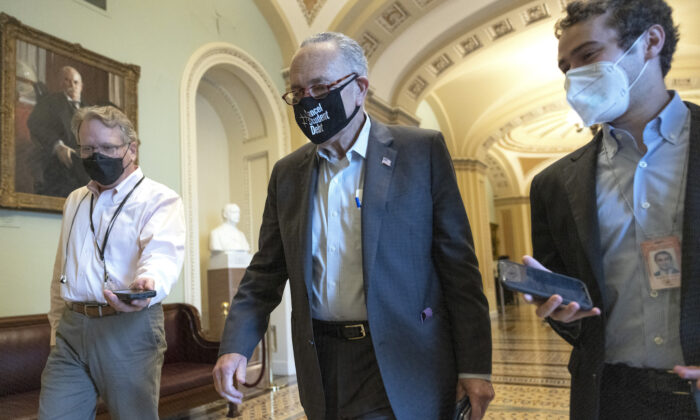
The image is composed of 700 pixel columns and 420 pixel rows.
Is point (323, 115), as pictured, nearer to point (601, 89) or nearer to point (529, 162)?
point (601, 89)

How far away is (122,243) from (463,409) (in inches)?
60.5

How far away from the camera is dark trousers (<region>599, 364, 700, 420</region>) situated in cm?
114

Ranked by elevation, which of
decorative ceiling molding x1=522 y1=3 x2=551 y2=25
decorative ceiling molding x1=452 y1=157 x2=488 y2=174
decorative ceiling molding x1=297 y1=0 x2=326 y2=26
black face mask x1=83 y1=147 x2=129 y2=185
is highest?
decorative ceiling molding x1=522 y1=3 x2=551 y2=25

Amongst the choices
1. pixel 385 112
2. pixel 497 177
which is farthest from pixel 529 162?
pixel 385 112

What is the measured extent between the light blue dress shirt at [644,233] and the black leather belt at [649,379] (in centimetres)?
2

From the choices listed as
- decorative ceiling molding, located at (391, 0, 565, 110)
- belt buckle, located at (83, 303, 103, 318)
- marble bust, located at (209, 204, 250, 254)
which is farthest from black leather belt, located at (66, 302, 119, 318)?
decorative ceiling molding, located at (391, 0, 565, 110)

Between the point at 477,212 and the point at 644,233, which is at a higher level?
the point at 477,212

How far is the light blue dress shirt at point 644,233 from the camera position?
123 centimetres

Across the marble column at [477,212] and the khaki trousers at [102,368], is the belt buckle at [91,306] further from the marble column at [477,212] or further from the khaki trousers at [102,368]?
the marble column at [477,212]

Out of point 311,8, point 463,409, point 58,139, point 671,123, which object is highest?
point 311,8

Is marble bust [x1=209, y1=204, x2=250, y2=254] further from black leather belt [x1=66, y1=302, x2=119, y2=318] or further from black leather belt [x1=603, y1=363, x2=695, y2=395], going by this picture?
black leather belt [x1=603, y1=363, x2=695, y2=395]

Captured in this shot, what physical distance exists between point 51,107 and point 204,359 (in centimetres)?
256

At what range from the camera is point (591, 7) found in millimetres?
1379

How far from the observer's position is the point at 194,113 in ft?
17.9
